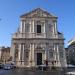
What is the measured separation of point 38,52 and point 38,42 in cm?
253

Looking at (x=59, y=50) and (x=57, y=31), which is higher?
(x=57, y=31)

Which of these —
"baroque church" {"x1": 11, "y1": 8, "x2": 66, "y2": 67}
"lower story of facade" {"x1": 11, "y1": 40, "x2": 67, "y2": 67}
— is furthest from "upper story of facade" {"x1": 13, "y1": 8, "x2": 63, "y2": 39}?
"lower story of facade" {"x1": 11, "y1": 40, "x2": 67, "y2": 67}

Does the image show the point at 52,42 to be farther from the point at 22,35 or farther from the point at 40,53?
the point at 22,35

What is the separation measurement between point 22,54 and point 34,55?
304 centimetres

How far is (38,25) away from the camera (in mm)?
59406

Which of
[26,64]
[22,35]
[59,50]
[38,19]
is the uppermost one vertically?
[38,19]

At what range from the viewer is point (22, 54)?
57.0 m

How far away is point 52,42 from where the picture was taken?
57.8 metres

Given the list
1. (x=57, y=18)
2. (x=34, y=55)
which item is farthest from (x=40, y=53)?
(x=57, y=18)

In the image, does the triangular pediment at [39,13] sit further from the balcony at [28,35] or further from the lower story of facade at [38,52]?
the lower story of facade at [38,52]

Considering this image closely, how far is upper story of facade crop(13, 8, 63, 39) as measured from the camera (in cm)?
5842

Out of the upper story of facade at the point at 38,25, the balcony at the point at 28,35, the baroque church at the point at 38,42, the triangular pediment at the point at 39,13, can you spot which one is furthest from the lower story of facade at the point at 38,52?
the triangular pediment at the point at 39,13

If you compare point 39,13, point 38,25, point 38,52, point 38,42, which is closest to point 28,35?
point 38,42

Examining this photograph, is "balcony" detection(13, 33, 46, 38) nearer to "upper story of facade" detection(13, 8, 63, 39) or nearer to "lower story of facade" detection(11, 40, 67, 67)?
"upper story of facade" detection(13, 8, 63, 39)
